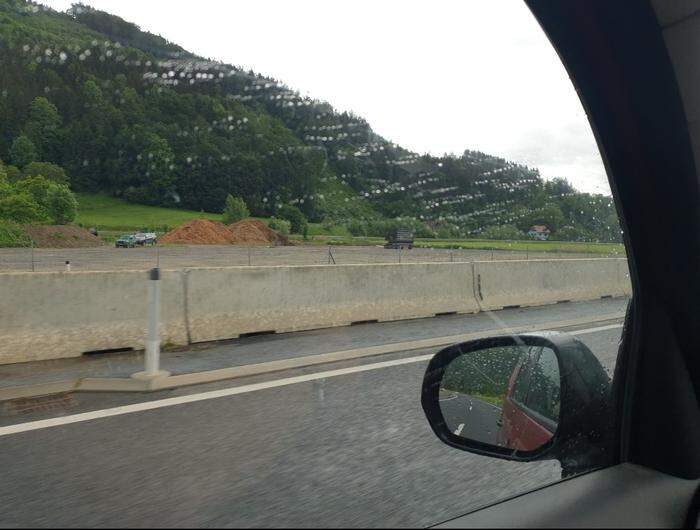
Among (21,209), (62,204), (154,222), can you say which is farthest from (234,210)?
(21,209)

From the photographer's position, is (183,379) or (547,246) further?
(183,379)

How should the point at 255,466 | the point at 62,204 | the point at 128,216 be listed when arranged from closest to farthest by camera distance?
the point at 255,466
the point at 62,204
the point at 128,216

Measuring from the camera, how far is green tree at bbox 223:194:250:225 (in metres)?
5.16

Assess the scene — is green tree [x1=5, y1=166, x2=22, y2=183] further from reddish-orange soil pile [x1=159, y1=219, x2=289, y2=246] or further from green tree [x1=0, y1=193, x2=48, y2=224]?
reddish-orange soil pile [x1=159, y1=219, x2=289, y2=246]

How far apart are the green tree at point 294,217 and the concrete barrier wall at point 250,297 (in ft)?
8.82

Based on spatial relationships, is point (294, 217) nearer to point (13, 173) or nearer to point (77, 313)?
point (13, 173)

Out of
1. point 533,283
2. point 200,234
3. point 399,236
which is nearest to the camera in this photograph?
point 399,236

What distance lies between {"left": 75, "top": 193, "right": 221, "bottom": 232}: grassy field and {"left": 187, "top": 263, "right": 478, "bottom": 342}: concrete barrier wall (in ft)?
8.31

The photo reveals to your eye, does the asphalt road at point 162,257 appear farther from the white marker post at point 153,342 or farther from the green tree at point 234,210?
the green tree at point 234,210

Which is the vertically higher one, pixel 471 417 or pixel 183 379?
pixel 471 417

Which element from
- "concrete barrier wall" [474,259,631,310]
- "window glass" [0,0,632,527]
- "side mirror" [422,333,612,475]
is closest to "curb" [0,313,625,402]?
"window glass" [0,0,632,527]

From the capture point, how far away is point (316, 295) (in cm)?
965

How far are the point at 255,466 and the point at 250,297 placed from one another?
17.9 feet

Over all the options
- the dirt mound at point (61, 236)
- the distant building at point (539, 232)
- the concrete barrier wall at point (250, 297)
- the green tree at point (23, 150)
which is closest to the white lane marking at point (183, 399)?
the green tree at point (23, 150)
